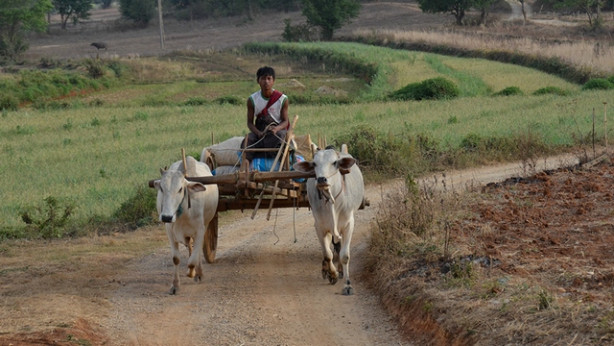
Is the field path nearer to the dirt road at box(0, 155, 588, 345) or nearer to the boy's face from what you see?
the dirt road at box(0, 155, 588, 345)

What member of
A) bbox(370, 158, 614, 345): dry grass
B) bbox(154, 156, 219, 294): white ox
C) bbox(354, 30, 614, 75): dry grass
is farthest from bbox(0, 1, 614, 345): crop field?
bbox(354, 30, 614, 75): dry grass

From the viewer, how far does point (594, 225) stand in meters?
8.98

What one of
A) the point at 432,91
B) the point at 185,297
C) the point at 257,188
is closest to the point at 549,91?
the point at 432,91

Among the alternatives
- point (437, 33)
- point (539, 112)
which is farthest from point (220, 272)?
point (437, 33)

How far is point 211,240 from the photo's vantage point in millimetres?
9531

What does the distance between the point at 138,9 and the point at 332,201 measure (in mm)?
60579

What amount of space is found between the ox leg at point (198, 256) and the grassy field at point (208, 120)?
2.01m

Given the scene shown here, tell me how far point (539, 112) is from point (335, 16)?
1243 inches

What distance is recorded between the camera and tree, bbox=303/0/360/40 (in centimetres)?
5156

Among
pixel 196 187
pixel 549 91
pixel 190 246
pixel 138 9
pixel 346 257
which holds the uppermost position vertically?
pixel 196 187

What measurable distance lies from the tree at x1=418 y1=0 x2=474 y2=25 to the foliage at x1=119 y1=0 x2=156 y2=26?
21.9 metres

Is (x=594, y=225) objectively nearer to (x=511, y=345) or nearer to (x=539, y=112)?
(x=511, y=345)

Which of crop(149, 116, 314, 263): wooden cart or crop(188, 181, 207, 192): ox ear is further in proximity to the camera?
crop(149, 116, 314, 263): wooden cart

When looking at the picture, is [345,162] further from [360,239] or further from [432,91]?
[432,91]
